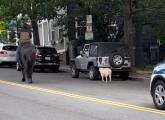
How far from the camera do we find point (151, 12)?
30484 millimetres

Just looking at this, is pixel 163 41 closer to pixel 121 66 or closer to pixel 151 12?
pixel 151 12

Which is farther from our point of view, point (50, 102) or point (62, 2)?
point (62, 2)

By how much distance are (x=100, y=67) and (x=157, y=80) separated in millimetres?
10610

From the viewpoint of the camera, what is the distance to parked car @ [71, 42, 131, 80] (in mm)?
24766

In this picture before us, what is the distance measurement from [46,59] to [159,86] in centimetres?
1944

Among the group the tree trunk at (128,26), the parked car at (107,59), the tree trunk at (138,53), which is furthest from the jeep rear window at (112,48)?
the tree trunk at (138,53)

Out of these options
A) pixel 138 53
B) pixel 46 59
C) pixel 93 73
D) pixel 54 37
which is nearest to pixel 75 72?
pixel 93 73

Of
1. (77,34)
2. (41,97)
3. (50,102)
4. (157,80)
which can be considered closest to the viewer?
(157,80)

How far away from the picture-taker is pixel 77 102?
1562cm

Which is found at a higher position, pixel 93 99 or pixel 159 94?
pixel 159 94

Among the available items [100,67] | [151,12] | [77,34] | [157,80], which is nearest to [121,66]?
[100,67]

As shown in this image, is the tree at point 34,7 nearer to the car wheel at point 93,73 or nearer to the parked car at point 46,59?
the parked car at point 46,59

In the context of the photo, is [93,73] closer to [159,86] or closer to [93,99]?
[93,99]

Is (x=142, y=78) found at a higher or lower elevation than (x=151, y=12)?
lower
